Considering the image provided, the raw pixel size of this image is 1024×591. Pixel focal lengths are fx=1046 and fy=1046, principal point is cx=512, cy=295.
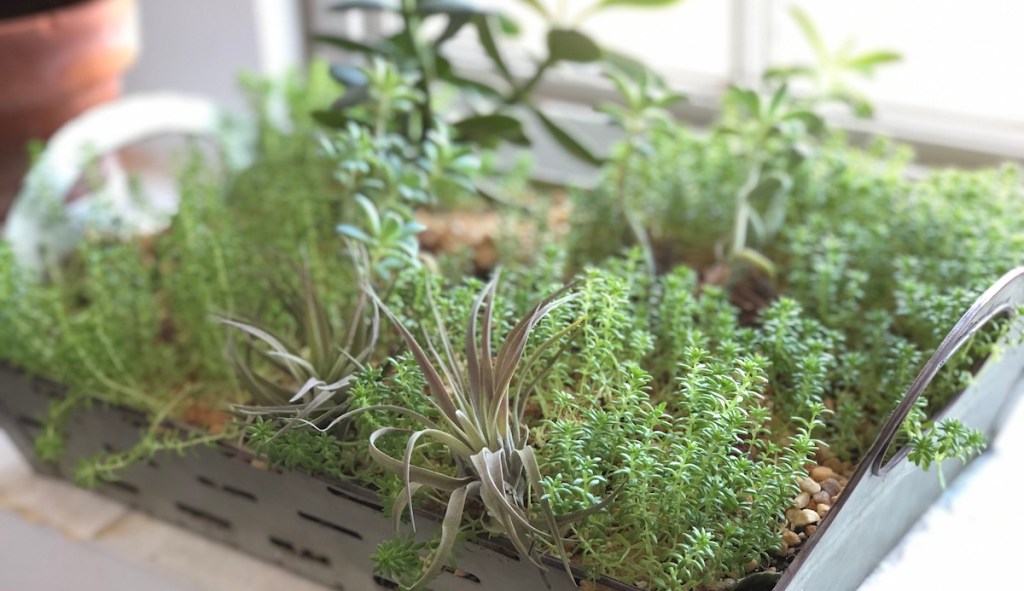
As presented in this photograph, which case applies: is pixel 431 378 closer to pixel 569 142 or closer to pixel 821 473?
pixel 821 473

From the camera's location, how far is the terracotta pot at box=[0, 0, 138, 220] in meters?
1.13

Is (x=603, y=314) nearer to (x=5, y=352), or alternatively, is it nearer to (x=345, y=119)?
(x=345, y=119)

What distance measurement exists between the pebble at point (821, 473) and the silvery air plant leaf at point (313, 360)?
34cm

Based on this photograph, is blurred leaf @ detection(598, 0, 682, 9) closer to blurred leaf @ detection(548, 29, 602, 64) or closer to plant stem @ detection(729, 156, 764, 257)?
blurred leaf @ detection(548, 29, 602, 64)

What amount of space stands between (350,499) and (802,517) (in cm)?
32

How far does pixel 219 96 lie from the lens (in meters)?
1.59

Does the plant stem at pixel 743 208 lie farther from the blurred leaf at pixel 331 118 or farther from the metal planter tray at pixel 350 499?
the blurred leaf at pixel 331 118

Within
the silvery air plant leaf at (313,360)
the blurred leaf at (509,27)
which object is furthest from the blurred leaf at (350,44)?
the silvery air plant leaf at (313,360)

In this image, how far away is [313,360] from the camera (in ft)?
2.65

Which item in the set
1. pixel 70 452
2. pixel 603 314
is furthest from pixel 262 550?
pixel 603 314

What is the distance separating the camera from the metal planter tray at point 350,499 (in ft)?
2.24

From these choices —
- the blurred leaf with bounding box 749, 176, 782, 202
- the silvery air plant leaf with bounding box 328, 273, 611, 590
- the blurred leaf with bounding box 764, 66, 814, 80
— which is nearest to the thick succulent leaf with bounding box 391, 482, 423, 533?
the silvery air plant leaf with bounding box 328, 273, 611, 590

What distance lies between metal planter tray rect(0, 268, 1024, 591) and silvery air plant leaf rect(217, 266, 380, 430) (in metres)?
0.06

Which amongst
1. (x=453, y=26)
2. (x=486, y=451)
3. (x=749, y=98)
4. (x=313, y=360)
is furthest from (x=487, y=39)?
(x=486, y=451)
